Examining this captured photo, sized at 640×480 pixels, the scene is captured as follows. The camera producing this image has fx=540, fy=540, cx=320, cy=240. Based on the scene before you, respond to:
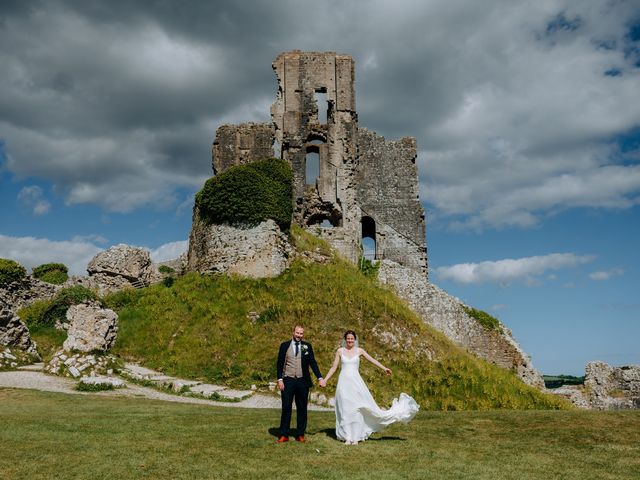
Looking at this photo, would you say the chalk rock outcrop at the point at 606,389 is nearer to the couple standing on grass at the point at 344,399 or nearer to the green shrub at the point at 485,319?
the green shrub at the point at 485,319

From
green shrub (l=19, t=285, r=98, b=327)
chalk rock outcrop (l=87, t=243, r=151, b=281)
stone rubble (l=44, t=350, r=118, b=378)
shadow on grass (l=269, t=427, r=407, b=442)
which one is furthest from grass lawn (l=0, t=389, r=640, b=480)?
chalk rock outcrop (l=87, t=243, r=151, b=281)

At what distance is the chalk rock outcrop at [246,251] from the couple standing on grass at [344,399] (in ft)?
44.5

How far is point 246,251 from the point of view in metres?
23.0

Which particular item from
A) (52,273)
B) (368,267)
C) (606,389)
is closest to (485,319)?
(368,267)

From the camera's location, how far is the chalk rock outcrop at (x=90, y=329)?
57.8ft

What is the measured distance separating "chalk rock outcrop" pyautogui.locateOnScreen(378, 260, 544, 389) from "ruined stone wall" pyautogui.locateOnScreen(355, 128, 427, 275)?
7.09 meters

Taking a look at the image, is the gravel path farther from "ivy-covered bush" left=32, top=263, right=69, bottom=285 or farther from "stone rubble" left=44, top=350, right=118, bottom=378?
"ivy-covered bush" left=32, top=263, right=69, bottom=285

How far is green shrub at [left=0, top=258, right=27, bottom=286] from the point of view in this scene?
88.5 ft

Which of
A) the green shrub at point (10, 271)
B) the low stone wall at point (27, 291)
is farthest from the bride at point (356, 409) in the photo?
the green shrub at point (10, 271)

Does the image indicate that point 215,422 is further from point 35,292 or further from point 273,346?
point 35,292

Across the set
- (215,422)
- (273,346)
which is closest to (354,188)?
(273,346)

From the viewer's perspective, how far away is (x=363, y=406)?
8.84 m

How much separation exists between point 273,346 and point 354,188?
55.6 ft

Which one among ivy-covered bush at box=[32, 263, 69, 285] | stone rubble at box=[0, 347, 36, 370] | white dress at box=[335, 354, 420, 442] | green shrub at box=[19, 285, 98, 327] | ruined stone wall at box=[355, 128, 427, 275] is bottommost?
white dress at box=[335, 354, 420, 442]
